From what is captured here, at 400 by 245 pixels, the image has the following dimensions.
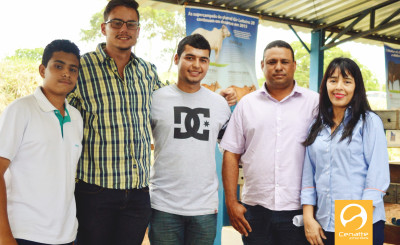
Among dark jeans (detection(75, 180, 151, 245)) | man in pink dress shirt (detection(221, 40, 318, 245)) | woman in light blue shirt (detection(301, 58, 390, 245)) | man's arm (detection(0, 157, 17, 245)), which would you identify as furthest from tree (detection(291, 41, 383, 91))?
man's arm (detection(0, 157, 17, 245))

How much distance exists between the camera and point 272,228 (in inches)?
87.4

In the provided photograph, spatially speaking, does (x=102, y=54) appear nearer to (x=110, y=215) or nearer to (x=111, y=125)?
(x=111, y=125)

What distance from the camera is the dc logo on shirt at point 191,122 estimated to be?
2.33 m

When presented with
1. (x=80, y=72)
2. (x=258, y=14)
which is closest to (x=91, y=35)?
(x=258, y=14)

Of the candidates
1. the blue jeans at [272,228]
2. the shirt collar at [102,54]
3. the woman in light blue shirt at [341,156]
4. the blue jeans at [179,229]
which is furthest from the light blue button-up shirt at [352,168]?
the shirt collar at [102,54]

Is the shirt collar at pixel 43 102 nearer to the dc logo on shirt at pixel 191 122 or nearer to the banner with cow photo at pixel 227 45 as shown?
the dc logo on shirt at pixel 191 122

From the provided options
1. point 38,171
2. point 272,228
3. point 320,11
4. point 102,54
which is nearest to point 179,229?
point 272,228

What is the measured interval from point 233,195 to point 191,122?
1.75 feet

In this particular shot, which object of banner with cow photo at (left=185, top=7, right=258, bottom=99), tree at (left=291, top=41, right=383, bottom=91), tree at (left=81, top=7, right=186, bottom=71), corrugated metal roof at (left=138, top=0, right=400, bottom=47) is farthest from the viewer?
tree at (left=291, top=41, right=383, bottom=91)

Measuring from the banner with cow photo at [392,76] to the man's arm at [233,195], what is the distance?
613 centimetres

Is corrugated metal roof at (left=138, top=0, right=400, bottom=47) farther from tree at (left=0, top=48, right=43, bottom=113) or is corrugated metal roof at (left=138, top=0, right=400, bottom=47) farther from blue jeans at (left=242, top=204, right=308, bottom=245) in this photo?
tree at (left=0, top=48, right=43, bottom=113)

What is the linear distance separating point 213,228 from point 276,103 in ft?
2.88

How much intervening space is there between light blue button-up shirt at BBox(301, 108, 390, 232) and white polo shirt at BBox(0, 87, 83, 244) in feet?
4.29

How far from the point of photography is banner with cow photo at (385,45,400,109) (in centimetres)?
732
